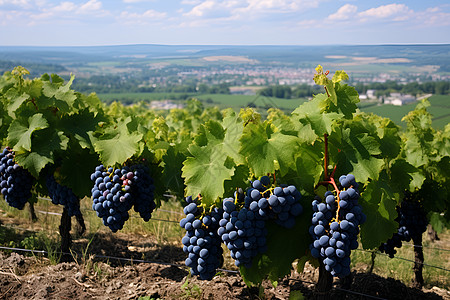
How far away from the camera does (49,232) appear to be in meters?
6.21

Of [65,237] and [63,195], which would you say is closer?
[63,195]

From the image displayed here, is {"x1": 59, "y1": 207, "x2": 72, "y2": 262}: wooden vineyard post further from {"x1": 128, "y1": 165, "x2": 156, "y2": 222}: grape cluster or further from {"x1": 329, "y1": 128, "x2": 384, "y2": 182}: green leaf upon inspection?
{"x1": 329, "y1": 128, "x2": 384, "y2": 182}: green leaf

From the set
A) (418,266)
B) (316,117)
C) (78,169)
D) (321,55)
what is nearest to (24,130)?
(78,169)

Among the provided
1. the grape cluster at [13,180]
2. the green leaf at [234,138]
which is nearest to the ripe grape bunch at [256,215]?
the green leaf at [234,138]

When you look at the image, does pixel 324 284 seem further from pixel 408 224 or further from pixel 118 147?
pixel 408 224

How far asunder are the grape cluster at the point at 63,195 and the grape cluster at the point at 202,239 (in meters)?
2.17

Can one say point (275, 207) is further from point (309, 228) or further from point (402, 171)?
point (402, 171)

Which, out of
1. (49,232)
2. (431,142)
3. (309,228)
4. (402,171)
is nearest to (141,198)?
(309,228)

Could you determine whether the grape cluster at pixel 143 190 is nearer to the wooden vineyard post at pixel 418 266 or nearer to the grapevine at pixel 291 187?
the grapevine at pixel 291 187

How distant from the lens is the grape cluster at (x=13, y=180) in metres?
4.57

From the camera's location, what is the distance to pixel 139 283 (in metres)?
4.45

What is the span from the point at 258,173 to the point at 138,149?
1.86 metres

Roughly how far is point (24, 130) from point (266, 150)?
300cm

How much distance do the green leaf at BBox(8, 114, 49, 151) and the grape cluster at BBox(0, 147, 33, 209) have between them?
0.49 metres
